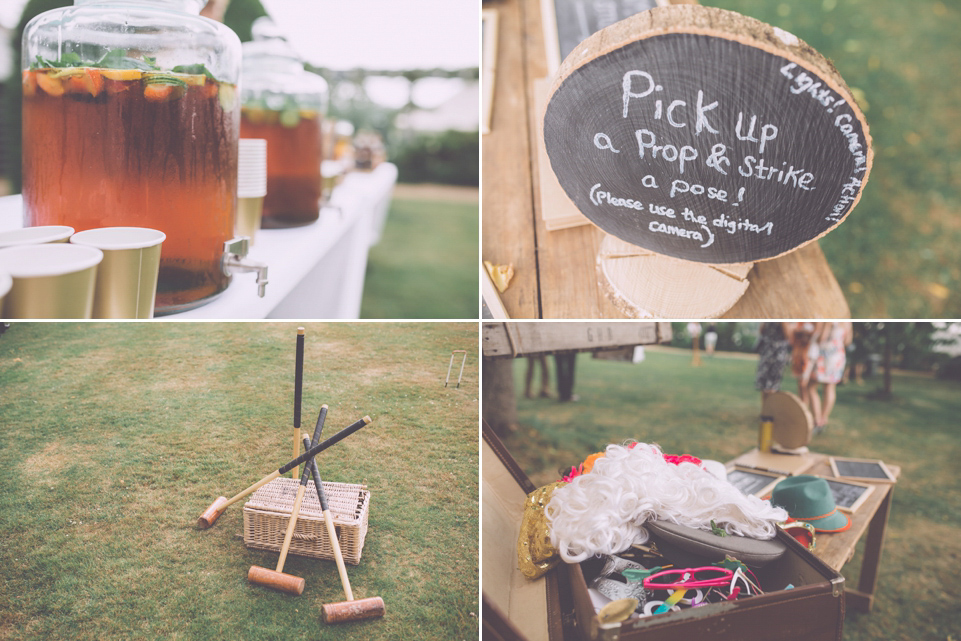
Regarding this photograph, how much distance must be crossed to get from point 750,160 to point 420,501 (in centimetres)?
80

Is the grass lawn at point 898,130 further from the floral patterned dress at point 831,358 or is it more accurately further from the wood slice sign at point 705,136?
the wood slice sign at point 705,136

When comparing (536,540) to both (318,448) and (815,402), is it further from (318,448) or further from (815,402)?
(815,402)

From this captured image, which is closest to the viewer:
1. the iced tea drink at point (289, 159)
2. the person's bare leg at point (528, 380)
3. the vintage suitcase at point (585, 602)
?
the vintage suitcase at point (585, 602)

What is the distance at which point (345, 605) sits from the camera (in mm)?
982

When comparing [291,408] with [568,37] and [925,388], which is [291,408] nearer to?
[568,37]

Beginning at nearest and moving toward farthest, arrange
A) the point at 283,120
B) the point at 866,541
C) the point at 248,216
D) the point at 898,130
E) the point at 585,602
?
the point at 585,602, the point at 248,216, the point at 283,120, the point at 866,541, the point at 898,130

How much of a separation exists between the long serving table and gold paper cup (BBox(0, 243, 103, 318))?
200 millimetres

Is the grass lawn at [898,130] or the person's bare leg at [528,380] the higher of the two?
the grass lawn at [898,130]

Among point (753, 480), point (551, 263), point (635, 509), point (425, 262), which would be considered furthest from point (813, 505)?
point (425, 262)

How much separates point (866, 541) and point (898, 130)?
1843 millimetres

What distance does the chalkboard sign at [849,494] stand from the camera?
1428 millimetres

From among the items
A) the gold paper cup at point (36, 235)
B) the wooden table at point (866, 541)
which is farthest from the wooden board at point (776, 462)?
the gold paper cup at point (36, 235)

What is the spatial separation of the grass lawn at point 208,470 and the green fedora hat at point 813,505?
0.78 m

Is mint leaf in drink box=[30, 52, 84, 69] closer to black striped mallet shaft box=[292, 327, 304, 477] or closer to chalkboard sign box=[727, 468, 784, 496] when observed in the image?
black striped mallet shaft box=[292, 327, 304, 477]
